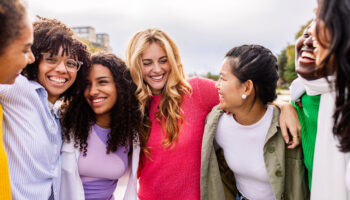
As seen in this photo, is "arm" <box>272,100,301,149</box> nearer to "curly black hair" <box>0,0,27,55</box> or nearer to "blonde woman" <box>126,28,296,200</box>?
"blonde woman" <box>126,28,296,200</box>

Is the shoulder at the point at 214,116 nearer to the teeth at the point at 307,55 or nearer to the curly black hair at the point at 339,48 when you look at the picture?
the teeth at the point at 307,55

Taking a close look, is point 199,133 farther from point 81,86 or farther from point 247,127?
point 81,86

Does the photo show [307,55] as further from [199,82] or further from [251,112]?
[199,82]

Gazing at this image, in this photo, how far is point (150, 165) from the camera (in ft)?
8.89

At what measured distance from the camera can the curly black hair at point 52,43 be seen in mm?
2299

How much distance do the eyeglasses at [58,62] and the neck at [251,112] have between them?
5.24 feet

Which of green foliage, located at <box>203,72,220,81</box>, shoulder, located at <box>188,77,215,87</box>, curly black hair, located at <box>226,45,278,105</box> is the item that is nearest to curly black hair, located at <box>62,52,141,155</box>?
shoulder, located at <box>188,77,215,87</box>

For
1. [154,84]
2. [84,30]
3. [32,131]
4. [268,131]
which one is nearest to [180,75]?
[154,84]

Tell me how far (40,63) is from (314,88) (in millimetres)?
2318

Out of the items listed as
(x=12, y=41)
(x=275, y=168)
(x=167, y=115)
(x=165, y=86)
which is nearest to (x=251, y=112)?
(x=275, y=168)

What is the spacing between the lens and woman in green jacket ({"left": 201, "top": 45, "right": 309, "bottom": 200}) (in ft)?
7.20

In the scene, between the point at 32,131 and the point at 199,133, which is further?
the point at 199,133

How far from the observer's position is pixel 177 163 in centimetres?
264

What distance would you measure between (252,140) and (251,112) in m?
0.26
